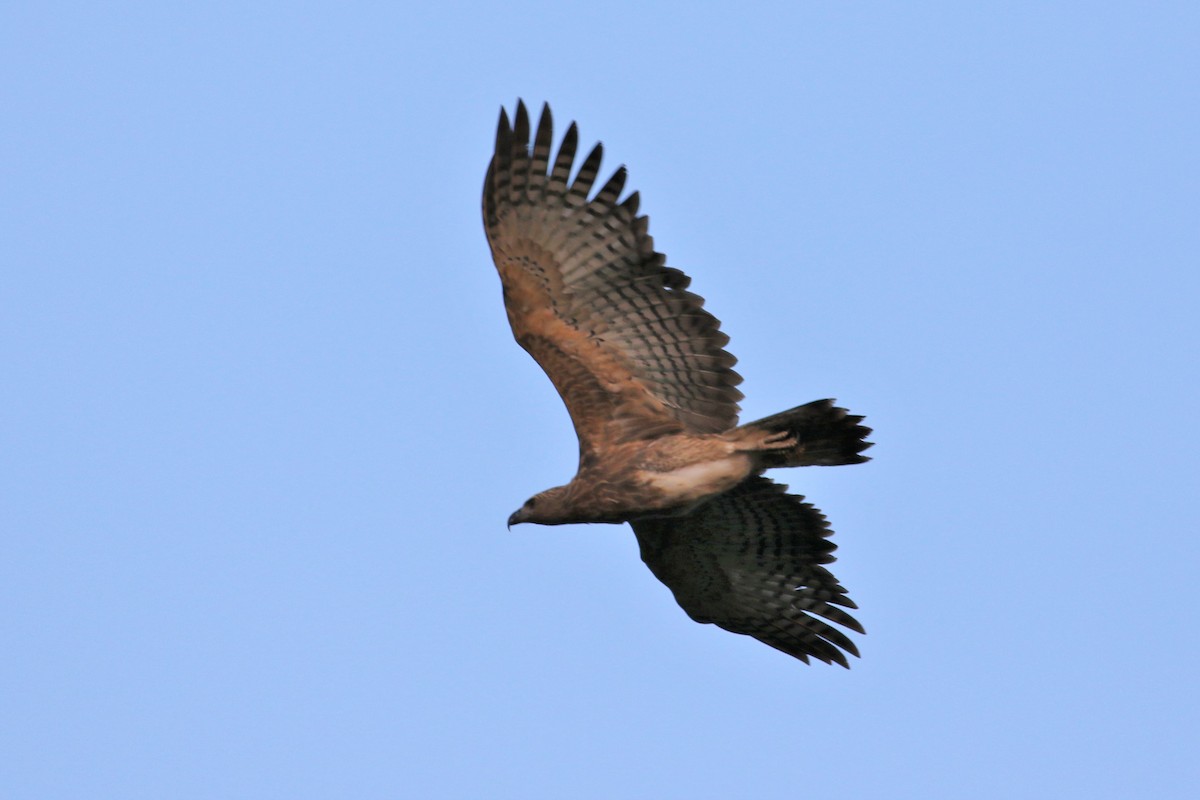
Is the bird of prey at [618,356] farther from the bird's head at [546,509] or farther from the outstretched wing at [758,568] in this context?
the outstretched wing at [758,568]

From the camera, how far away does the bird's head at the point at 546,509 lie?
11.0m

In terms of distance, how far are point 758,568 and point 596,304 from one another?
2404 mm

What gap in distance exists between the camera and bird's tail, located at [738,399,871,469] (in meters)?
10.6

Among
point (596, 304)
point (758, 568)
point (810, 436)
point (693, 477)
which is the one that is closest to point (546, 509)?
point (693, 477)

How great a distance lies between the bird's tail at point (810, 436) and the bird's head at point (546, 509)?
1232mm

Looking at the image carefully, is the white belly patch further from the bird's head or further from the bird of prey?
the bird's head

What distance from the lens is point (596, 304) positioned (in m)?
11.2

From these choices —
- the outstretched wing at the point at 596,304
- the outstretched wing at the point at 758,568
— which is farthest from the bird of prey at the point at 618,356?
the outstretched wing at the point at 758,568

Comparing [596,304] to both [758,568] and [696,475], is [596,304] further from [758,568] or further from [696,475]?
[758,568]

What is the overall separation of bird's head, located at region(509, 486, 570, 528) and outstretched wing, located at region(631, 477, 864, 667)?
39.8 inches

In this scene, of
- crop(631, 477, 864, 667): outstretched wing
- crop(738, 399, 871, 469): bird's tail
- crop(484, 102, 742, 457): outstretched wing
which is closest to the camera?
crop(738, 399, 871, 469): bird's tail

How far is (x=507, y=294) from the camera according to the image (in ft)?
36.8

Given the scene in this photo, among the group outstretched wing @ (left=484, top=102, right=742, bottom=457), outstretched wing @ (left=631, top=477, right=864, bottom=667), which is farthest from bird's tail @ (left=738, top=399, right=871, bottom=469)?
outstretched wing @ (left=631, top=477, right=864, bottom=667)

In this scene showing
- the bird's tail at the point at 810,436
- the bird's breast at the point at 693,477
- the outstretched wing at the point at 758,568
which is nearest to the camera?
the bird's tail at the point at 810,436
